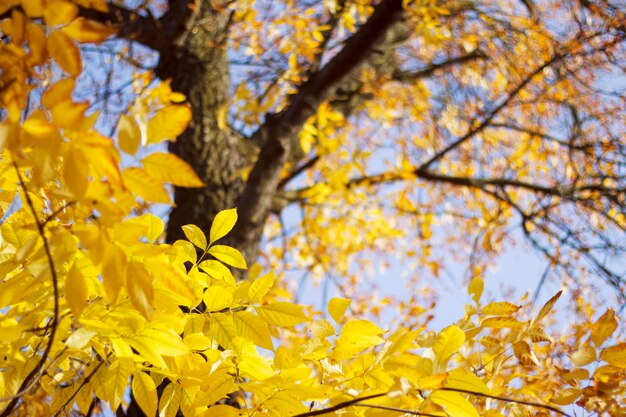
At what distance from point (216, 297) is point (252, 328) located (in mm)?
90

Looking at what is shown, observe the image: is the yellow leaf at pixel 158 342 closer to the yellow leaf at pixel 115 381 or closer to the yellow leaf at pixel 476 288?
the yellow leaf at pixel 115 381

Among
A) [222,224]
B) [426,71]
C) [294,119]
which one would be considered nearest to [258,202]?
[294,119]

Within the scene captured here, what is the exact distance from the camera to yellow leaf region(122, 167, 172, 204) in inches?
27.2

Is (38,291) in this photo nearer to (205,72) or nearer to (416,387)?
(416,387)

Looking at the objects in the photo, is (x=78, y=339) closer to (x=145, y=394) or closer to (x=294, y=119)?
(x=145, y=394)

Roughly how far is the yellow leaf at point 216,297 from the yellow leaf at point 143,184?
12.8 inches

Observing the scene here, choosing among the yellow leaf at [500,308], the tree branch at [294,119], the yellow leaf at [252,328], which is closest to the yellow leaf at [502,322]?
the yellow leaf at [500,308]

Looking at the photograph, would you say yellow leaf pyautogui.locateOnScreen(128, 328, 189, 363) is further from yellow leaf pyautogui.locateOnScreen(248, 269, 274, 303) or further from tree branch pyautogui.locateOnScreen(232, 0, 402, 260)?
tree branch pyautogui.locateOnScreen(232, 0, 402, 260)

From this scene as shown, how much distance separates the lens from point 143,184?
693 millimetres

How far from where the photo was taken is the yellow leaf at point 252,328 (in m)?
0.93

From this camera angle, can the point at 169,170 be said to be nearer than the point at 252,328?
Yes

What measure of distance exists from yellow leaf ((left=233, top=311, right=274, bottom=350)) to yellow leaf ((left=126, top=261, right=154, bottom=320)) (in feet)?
0.86

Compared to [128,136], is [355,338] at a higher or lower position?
lower

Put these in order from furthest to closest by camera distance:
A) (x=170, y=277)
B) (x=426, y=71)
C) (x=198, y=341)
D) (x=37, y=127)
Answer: (x=426, y=71) → (x=198, y=341) → (x=170, y=277) → (x=37, y=127)
